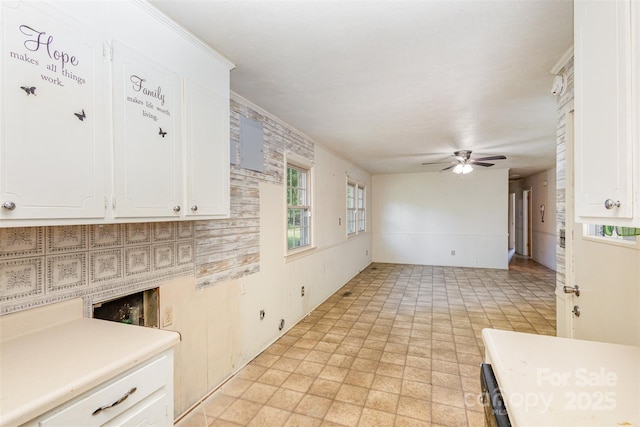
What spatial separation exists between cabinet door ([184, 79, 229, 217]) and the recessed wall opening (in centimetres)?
66

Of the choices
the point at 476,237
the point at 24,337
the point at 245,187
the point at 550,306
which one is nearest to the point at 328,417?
the point at 24,337

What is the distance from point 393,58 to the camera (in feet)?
6.70

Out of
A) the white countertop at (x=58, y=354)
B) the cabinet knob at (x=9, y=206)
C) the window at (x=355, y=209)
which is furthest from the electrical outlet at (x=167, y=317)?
the window at (x=355, y=209)

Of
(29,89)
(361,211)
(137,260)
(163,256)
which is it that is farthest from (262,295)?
(361,211)

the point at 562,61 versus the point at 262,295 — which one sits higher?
the point at 562,61

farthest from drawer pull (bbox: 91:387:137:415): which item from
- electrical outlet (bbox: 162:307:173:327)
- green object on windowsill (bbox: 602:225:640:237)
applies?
green object on windowsill (bbox: 602:225:640:237)

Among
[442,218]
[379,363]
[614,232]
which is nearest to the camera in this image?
[614,232]

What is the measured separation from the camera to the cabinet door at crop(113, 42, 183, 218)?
1.35m

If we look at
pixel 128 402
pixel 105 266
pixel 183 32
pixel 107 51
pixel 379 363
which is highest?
pixel 183 32

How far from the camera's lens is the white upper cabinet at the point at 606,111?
0.90 m

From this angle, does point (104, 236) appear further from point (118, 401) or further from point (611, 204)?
point (611, 204)

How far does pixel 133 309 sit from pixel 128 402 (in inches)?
33.6

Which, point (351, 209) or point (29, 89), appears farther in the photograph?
point (351, 209)

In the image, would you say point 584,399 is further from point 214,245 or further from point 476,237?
point 476,237
